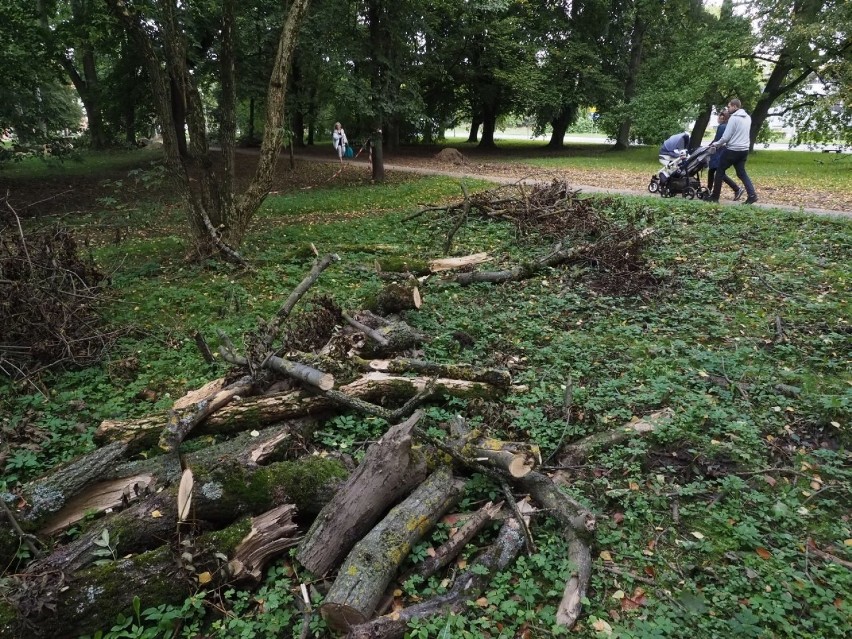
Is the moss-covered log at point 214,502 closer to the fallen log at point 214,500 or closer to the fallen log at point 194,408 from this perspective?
the fallen log at point 214,500

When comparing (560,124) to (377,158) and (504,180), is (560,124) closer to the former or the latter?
(504,180)

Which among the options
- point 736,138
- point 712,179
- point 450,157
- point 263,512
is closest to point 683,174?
point 712,179

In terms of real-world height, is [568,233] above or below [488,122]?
below

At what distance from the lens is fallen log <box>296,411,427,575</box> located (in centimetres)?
316

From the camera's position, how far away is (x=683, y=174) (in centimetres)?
1216

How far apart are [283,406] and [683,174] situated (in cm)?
1130

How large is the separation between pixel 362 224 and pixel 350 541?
9197mm

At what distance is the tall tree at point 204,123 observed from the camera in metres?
8.24

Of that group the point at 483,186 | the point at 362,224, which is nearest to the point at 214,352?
the point at 362,224

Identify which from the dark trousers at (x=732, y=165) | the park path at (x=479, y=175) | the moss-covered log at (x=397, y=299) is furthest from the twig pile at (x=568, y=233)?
the dark trousers at (x=732, y=165)

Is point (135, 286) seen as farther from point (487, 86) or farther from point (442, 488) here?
point (487, 86)

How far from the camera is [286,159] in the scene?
2559cm

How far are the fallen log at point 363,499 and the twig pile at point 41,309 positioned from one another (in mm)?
3648

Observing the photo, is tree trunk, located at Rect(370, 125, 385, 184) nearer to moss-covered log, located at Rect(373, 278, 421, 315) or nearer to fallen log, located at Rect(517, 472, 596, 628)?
moss-covered log, located at Rect(373, 278, 421, 315)
